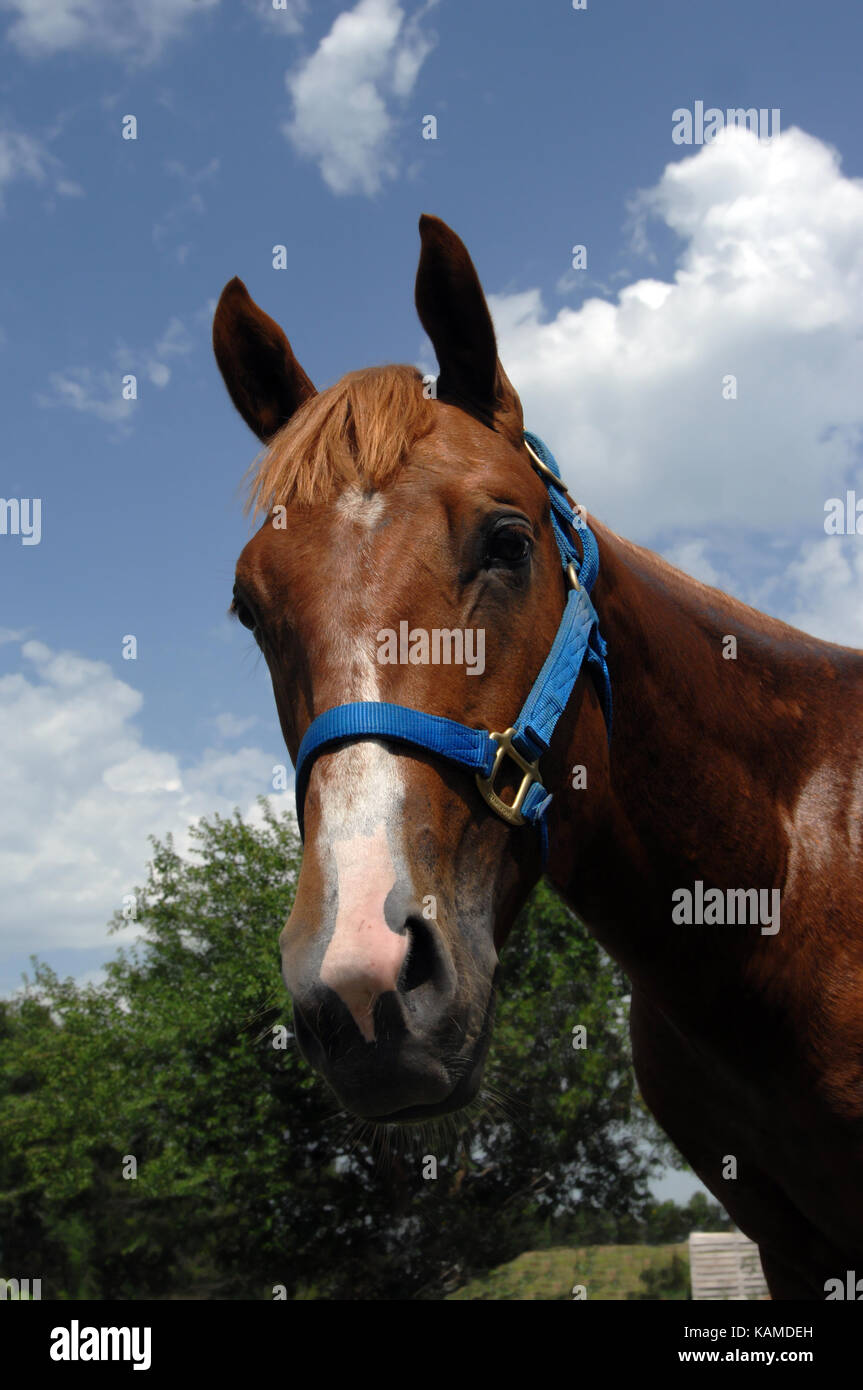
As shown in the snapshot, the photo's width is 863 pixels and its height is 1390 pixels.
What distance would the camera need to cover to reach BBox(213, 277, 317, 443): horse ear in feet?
11.2

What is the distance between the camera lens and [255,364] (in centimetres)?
353

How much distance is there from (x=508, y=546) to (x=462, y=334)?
850 millimetres

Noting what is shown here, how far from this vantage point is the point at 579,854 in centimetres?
303

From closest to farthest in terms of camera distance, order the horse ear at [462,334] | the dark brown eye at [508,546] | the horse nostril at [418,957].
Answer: the horse nostril at [418,957] → the dark brown eye at [508,546] → the horse ear at [462,334]

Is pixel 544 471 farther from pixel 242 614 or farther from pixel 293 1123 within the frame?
pixel 293 1123

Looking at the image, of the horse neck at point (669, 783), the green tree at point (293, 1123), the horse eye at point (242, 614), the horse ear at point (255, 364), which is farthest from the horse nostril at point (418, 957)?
the green tree at point (293, 1123)

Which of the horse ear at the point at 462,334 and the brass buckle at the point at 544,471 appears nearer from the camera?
the horse ear at the point at 462,334

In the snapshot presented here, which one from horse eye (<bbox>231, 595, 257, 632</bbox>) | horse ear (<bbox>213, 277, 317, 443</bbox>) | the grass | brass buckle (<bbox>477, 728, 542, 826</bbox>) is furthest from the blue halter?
the grass

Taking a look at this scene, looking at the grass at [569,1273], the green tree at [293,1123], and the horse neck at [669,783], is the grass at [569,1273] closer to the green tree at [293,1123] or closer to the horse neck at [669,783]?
the green tree at [293,1123]

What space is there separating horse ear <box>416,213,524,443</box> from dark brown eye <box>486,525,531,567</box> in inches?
20.1

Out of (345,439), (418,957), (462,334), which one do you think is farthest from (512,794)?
(462,334)

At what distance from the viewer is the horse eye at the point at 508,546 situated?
2637 millimetres

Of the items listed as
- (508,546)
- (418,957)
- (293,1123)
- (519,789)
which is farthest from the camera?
(293,1123)
